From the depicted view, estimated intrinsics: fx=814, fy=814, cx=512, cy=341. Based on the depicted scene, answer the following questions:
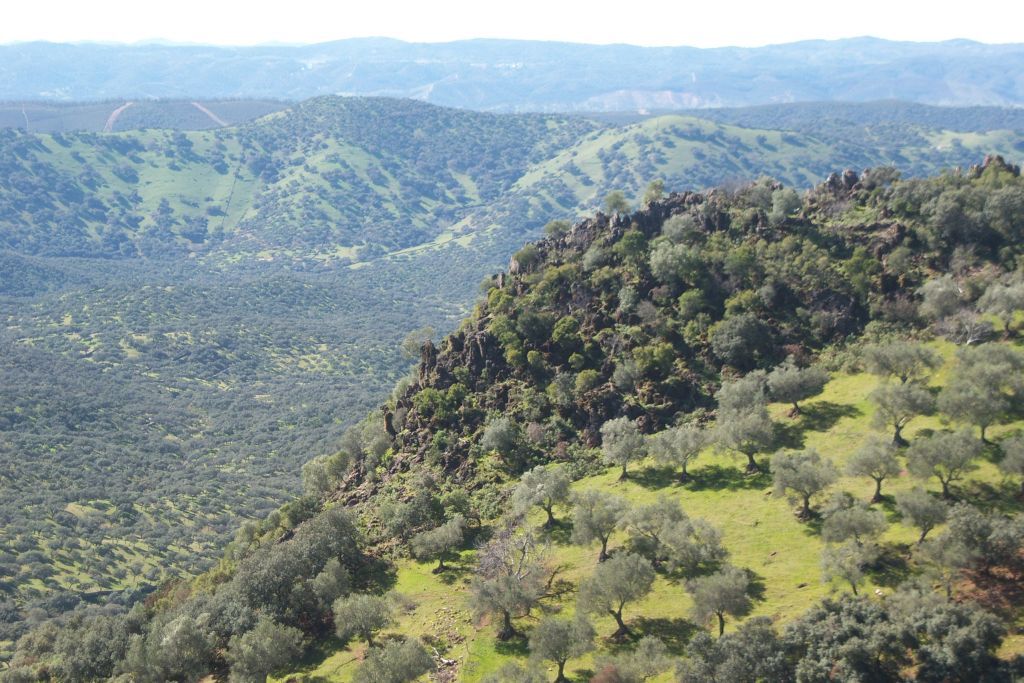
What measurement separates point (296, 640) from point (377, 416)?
207 ft

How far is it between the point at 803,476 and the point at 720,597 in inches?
705

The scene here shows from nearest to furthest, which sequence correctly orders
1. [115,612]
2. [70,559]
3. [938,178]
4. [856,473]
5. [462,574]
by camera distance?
[856,473]
[462,574]
[115,612]
[938,178]
[70,559]

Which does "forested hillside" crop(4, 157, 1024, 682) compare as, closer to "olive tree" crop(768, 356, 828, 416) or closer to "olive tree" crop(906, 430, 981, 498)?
"olive tree" crop(906, 430, 981, 498)

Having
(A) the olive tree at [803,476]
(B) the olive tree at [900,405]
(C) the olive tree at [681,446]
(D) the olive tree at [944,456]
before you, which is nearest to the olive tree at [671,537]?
(A) the olive tree at [803,476]

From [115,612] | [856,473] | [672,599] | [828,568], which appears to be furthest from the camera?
[115,612]

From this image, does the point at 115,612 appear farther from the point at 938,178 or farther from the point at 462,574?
the point at 938,178

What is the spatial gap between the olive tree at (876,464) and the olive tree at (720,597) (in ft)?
57.6

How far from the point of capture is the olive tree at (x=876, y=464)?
2766 inches

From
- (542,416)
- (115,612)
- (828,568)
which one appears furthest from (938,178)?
(115,612)

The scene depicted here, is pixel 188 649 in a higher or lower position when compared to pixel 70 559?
higher

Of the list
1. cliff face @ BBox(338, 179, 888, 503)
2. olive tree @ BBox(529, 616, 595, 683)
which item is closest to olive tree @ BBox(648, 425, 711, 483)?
cliff face @ BBox(338, 179, 888, 503)

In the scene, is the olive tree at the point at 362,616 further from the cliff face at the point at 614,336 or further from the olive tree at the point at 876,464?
the olive tree at the point at 876,464

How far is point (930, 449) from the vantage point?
68625 mm

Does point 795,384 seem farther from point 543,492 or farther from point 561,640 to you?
point 561,640
